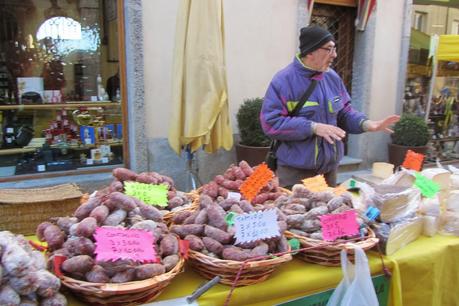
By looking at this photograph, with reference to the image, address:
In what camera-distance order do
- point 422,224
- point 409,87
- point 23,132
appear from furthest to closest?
point 409,87 < point 23,132 < point 422,224

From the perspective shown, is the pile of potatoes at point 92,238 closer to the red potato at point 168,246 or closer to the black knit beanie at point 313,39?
the red potato at point 168,246

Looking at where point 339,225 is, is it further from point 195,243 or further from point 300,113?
point 300,113

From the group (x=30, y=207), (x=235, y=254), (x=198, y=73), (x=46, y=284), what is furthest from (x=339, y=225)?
(x=198, y=73)

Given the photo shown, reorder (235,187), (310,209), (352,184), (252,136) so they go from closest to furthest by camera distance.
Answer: (310,209) < (235,187) < (352,184) < (252,136)

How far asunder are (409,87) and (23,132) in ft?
19.5

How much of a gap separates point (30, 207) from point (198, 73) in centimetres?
223

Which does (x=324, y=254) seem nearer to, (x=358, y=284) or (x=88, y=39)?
(x=358, y=284)

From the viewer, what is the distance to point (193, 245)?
5.16 feet

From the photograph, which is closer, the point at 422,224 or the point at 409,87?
the point at 422,224

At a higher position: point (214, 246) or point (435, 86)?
point (435, 86)

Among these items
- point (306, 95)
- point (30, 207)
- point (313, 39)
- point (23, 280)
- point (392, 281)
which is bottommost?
point (392, 281)

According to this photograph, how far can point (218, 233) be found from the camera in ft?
5.23

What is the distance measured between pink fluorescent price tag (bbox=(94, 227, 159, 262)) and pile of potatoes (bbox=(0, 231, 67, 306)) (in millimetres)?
166

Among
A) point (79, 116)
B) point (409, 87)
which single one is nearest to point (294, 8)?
point (409, 87)
